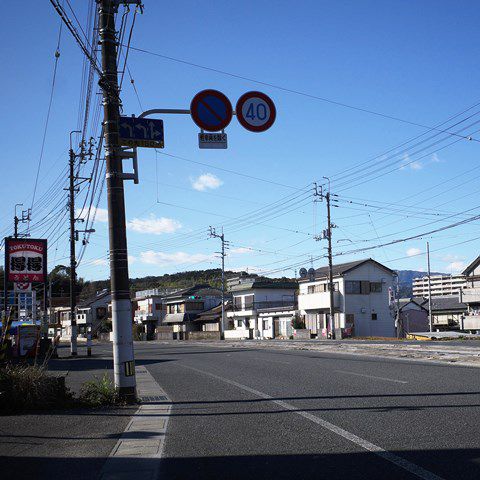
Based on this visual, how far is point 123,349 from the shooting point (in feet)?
35.8

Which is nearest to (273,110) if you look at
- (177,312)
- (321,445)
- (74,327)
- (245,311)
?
(321,445)

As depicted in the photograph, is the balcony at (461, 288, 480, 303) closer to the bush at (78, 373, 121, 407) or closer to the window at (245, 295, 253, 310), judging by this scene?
the window at (245, 295, 253, 310)

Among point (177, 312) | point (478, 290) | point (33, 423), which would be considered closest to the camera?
point (33, 423)

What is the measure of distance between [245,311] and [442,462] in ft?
248

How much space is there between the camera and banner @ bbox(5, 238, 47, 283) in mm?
33750

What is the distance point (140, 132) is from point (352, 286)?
56.8 metres

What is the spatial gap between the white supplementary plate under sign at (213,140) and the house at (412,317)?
61.6 metres

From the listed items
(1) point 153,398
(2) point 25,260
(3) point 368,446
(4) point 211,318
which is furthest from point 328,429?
(4) point 211,318

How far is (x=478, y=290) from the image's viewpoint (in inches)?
2463

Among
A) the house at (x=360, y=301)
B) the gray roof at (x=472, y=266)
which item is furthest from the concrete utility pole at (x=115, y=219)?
the gray roof at (x=472, y=266)

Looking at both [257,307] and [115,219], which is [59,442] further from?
[257,307]

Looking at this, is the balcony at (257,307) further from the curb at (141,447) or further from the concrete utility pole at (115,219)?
the curb at (141,447)

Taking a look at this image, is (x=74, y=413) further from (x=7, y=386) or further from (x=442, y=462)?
(x=442, y=462)

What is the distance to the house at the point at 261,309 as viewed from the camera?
245 feet
